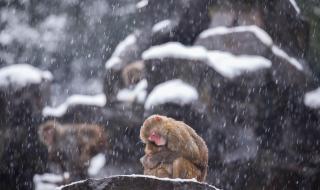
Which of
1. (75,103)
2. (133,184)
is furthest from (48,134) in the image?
(133,184)

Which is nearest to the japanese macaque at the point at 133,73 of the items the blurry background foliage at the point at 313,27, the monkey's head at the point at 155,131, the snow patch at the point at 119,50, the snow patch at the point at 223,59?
the snow patch at the point at 119,50

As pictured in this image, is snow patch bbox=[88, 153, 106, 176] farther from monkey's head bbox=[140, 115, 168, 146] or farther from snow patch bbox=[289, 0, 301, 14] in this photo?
monkey's head bbox=[140, 115, 168, 146]

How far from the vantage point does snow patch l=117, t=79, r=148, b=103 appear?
23.9 feet

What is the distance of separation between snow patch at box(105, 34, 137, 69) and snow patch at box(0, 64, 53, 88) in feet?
3.57

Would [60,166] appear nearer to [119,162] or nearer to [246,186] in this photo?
[119,162]

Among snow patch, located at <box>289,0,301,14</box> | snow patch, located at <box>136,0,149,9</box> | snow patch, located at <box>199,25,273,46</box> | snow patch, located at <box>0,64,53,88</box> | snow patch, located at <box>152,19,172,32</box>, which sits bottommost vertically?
snow patch, located at <box>0,64,53,88</box>

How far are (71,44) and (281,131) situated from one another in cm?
402

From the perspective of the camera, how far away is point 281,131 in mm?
6906

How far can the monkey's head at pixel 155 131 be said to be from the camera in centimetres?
346

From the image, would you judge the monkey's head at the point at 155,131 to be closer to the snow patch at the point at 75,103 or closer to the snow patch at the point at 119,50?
the snow patch at the point at 75,103

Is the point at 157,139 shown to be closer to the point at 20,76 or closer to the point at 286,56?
the point at 286,56

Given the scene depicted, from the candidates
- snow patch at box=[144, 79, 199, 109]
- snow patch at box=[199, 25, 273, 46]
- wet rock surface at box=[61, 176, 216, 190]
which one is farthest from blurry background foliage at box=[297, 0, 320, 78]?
wet rock surface at box=[61, 176, 216, 190]

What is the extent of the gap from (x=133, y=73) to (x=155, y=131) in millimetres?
4242

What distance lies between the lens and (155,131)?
3.49 meters
